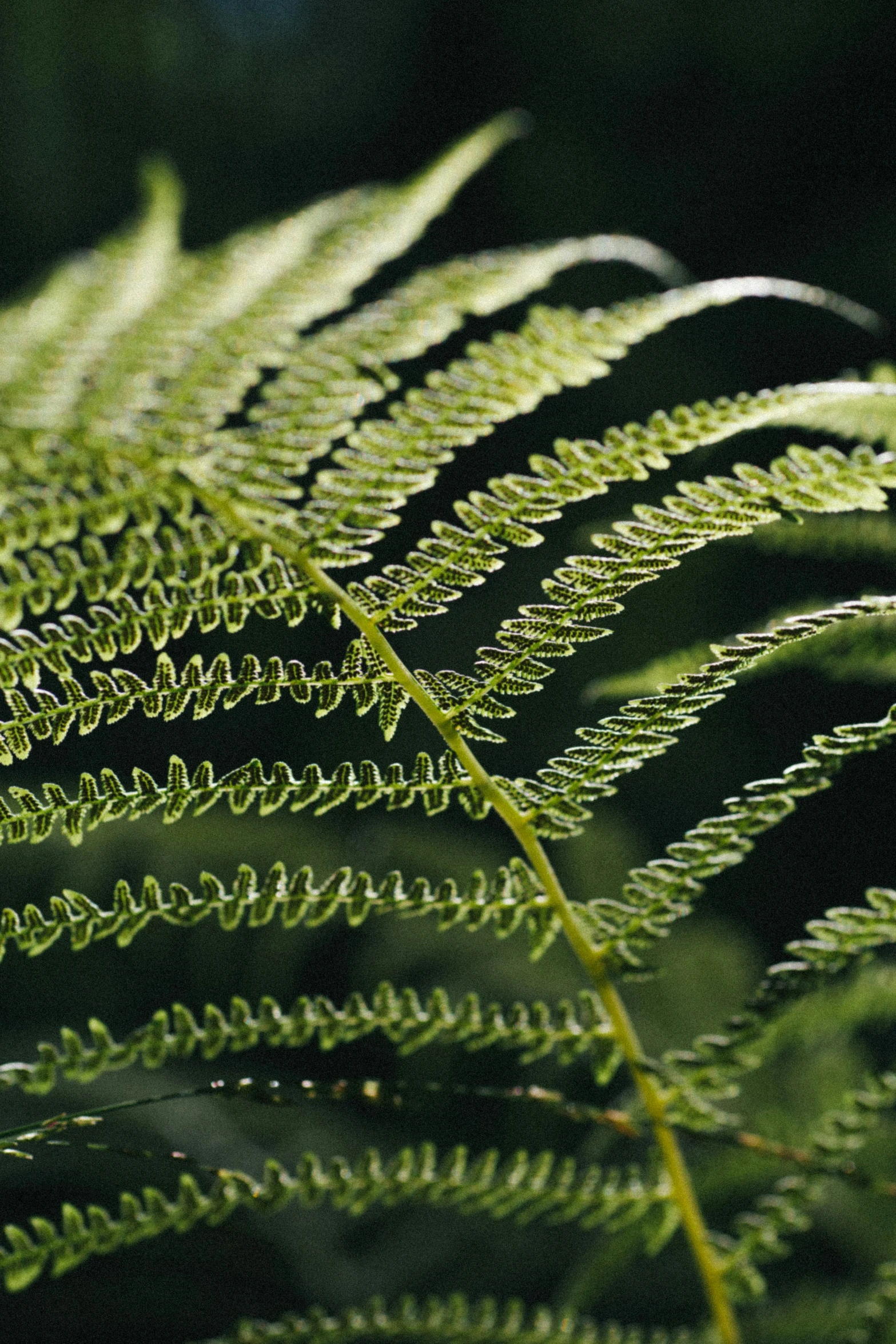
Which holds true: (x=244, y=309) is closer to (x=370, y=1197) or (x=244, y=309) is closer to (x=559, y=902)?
(x=559, y=902)

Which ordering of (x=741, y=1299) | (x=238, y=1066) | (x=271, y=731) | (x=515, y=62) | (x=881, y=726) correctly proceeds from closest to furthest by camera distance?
(x=881, y=726), (x=741, y=1299), (x=238, y=1066), (x=271, y=731), (x=515, y=62)

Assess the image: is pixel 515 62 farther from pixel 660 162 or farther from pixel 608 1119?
pixel 608 1119

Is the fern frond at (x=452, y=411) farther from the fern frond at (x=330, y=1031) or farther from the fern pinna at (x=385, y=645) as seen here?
the fern frond at (x=330, y=1031)

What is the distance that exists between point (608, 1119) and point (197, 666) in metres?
0.27

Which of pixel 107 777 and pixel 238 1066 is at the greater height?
pixel 107 777

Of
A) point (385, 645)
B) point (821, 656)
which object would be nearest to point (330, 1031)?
point (385, 645)

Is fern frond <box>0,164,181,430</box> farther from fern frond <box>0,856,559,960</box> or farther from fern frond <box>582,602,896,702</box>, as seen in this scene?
fern frond <box>582,602,896,702</box>

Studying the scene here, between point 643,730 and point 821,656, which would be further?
point 821,656

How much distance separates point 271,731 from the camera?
2377mm

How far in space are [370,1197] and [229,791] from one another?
7.8 inches

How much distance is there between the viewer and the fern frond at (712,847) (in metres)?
0.40

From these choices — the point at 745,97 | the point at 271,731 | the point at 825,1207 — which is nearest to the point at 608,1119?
the point at 825,1207

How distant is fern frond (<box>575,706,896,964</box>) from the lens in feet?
1.31

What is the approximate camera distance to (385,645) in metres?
0.42
